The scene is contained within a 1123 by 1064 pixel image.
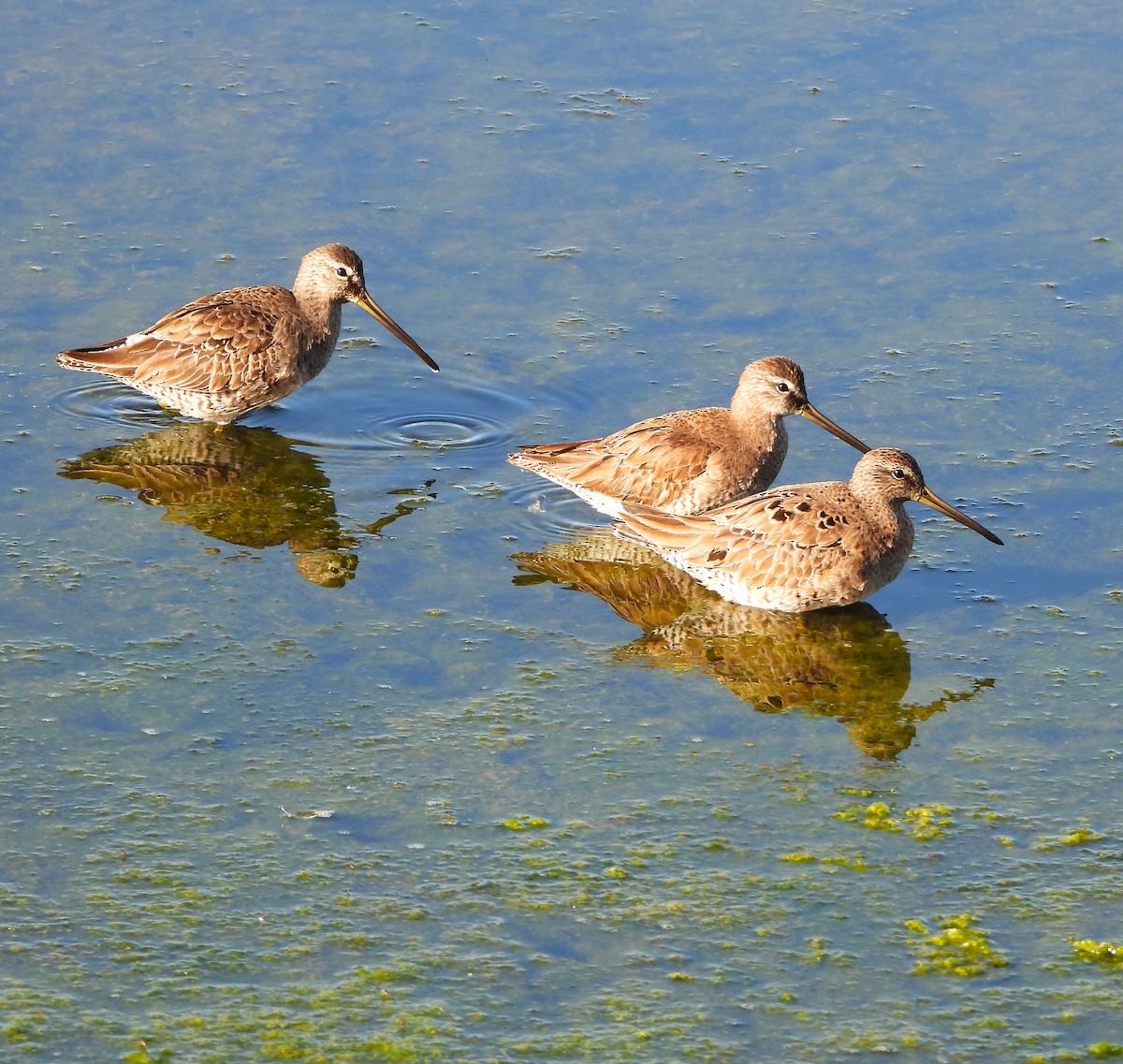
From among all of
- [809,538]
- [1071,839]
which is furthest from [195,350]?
[1071,839]

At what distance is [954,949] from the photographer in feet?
19.0

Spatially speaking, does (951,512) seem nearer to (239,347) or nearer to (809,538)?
(809,538)

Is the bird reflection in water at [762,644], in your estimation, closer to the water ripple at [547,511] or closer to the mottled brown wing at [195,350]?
the water ripple at [547,511]

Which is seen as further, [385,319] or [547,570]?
[385,319]

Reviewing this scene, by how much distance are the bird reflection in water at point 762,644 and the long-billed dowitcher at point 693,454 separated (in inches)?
10.5

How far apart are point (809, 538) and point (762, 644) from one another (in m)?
0.47

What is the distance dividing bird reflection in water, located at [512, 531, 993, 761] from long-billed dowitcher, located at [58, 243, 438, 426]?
1.75 m

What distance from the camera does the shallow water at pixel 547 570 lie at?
570 centimetres

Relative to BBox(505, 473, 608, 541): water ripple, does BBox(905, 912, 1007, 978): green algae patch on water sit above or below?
below

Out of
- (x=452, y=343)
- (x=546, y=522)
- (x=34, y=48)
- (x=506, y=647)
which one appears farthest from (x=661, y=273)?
(x=34, y=48)

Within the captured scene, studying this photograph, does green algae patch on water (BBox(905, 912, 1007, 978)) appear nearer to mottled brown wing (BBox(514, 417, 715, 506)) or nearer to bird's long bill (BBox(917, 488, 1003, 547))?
bird's long bill (BBox(917, 488, 1003, 547))

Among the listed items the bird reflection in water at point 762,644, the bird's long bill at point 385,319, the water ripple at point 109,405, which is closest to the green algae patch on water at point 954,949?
the bird reflection in water at point 762,644

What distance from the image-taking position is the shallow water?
5.70 m

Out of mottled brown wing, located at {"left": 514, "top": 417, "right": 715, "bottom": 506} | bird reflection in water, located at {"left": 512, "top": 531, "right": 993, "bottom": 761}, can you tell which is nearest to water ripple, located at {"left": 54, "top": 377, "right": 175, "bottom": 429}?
mottled brown wing, located at {"left": 514, "top": 417, "right": 715, "bottom": 506}
